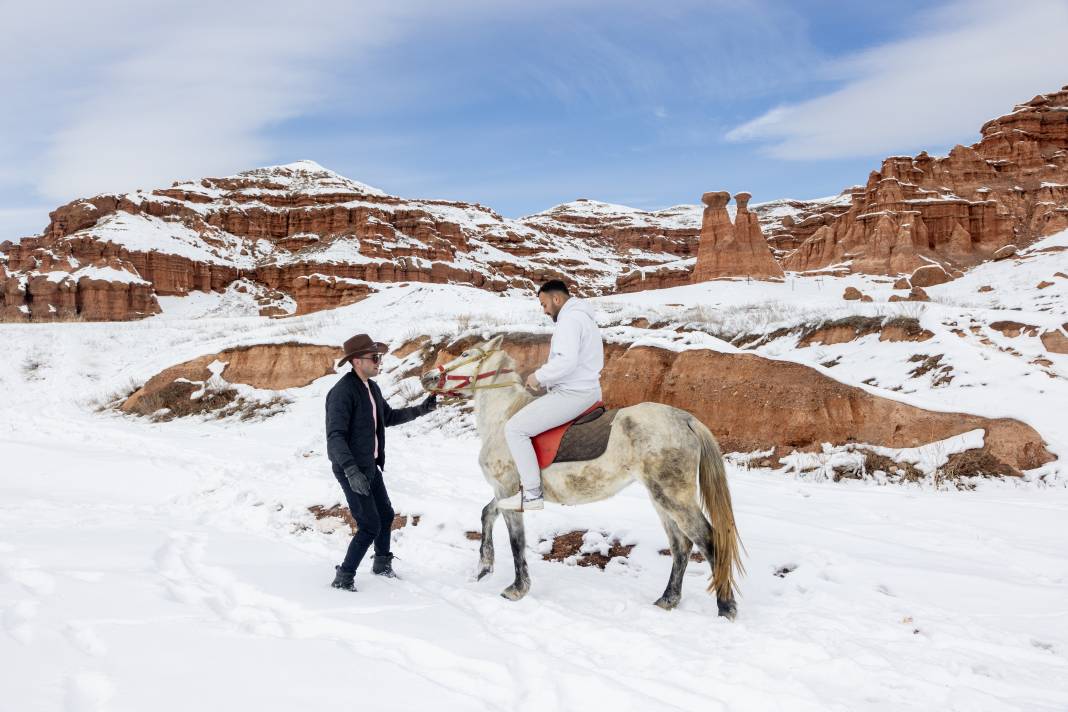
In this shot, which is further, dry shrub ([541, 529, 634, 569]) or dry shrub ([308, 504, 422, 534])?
dry shrub ([308, 504, 422, 534])

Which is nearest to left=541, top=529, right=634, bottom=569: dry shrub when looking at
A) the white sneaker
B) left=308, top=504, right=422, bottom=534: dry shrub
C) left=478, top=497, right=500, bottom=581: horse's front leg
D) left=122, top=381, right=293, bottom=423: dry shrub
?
left=478, top=497, right=500, bottom=581: horse's front leg

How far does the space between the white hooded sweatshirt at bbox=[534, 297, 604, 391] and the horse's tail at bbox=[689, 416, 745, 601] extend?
102 centimetres

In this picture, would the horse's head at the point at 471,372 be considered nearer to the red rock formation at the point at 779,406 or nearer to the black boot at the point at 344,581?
the black boot at the point at 344,581

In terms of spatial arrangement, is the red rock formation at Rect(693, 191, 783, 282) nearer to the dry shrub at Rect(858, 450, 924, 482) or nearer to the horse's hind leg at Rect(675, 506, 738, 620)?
the dry shrub at Rect(858, 450, 924, 482)

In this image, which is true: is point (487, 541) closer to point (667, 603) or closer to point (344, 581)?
point (344, 581)

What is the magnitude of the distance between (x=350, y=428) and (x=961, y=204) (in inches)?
3246

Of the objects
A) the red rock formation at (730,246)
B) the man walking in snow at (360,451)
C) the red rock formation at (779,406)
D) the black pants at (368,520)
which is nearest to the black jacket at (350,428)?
the man walking in snow at (360,451)

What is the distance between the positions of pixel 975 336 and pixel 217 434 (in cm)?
1843

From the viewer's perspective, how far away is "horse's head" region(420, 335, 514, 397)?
626 centimetres

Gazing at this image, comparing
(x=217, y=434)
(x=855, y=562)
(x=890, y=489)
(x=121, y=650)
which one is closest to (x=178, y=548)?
(x=121, y=650)

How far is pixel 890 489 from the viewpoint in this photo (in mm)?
9336

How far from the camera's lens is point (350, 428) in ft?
19.1

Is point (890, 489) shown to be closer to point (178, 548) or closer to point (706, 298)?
point (178, 548)

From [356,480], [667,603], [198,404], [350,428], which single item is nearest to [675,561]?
[667,603]
